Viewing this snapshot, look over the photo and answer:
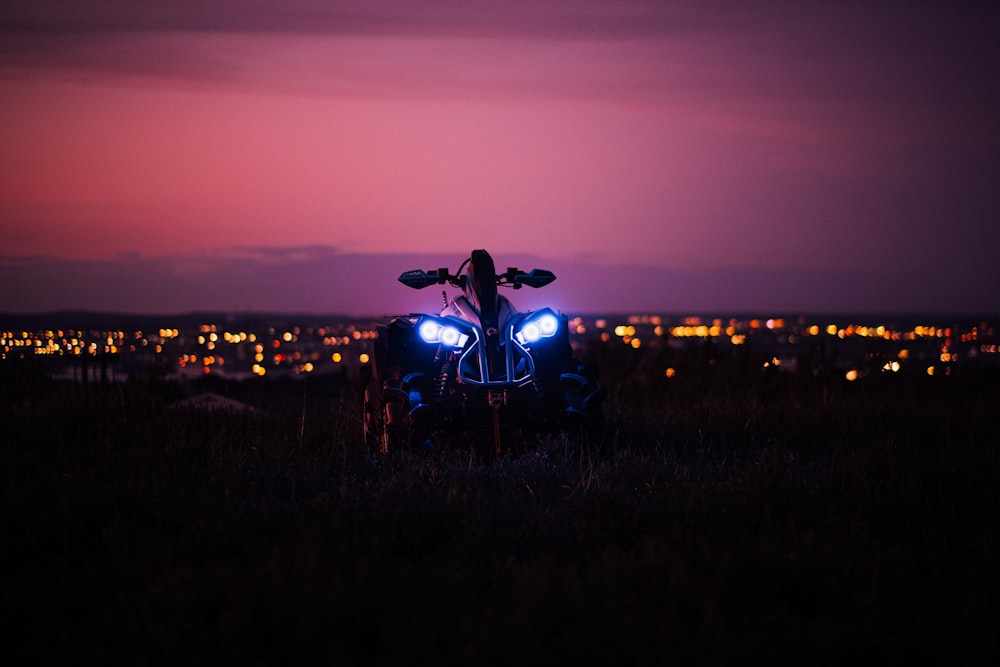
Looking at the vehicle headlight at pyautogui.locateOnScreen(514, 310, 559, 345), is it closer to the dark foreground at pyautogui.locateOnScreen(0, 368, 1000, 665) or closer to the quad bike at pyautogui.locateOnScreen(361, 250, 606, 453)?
the quad bike at pyautogui.locateOnScreen(361, 250, 606, 453)

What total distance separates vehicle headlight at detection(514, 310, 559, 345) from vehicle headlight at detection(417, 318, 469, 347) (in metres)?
0.48

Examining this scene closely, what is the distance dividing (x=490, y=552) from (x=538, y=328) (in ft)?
10.6

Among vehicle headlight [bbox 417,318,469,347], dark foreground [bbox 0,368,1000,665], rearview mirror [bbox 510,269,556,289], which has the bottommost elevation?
dark foreground [bbox 0,368,1000,665]

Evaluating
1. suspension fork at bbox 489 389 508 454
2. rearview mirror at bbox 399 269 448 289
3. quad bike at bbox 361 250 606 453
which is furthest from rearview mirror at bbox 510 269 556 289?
suspension fork at bbox 489 389 508 454

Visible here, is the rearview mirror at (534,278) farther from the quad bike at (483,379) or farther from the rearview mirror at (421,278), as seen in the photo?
the rearview mirror at (421,278)

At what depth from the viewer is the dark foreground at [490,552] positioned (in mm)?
4262

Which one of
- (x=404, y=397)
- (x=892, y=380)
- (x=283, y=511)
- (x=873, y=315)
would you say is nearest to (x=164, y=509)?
(x=283, y=511)

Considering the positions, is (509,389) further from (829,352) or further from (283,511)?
(829,352)

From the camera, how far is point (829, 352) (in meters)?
21.2

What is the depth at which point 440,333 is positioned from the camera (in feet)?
27.6

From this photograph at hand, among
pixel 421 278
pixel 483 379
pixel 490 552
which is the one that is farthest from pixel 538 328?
pixel 490 552

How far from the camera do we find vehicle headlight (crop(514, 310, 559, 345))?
332 inches

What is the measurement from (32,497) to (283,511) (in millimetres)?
1863

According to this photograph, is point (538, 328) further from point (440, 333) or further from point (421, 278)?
point (421, 278)
